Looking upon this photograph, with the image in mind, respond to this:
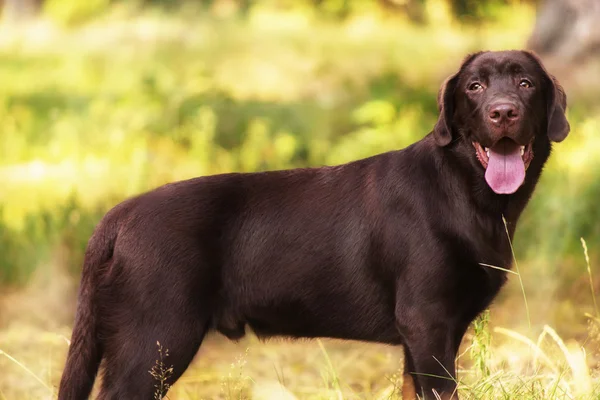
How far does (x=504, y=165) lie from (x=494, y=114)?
26 centimetres

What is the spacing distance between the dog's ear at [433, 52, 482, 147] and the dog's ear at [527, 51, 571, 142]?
1.12 ft

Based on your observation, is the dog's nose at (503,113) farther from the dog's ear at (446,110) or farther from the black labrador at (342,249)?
the dog's ear at (446,110)

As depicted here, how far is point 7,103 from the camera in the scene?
12375mm

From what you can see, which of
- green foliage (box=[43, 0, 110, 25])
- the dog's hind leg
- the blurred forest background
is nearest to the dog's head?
the blurred forest background

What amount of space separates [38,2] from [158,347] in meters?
23.5

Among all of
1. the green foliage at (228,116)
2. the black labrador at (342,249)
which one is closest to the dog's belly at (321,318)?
the black labrador at (342,249)

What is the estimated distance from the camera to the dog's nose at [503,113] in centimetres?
383

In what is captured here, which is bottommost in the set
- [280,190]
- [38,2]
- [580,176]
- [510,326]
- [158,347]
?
[38,2]

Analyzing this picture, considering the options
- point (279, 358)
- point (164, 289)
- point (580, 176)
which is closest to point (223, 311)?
point (164, 289)

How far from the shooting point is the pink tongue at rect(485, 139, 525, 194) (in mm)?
3959

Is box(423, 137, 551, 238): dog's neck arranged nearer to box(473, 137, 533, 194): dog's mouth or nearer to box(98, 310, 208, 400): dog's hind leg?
box(473, 137, 533, 194): dog's mouth

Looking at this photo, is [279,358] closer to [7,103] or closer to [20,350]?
[20,350]

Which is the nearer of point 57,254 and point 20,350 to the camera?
point 20,350

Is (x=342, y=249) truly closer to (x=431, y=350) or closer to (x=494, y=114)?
(x=431, y=350)
